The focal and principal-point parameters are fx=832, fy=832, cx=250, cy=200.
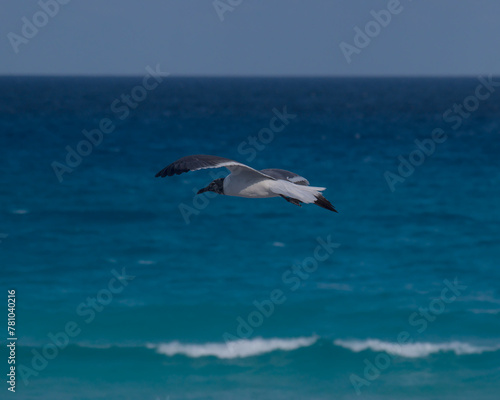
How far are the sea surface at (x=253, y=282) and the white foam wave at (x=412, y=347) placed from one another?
6 centimetres

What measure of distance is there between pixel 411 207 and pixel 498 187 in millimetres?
7214

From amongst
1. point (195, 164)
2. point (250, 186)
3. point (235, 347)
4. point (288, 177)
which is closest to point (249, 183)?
point (250, 186)

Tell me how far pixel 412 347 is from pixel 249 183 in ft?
45.6

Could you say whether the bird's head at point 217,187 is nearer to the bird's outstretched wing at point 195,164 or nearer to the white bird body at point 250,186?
the white bird body at point 250,186

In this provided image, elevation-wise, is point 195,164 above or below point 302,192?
above

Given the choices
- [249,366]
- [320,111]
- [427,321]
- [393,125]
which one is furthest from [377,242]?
[320,111]

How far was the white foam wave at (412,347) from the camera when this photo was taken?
2370cm

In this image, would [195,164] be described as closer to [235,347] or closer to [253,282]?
[235,347]

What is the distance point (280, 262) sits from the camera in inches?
1211

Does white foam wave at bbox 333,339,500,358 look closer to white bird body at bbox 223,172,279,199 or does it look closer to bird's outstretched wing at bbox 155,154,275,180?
white bird body at bbox 223,172,279,199

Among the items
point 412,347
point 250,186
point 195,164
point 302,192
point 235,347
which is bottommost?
point 412,347

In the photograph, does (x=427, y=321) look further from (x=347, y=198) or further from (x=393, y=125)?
(x=393, y=125)

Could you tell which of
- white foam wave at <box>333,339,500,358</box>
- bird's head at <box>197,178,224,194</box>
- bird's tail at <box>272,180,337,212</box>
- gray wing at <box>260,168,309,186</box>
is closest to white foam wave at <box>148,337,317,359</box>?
white foam wave at <box>333,339,500,358</box>

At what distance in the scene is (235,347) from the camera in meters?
23.9
